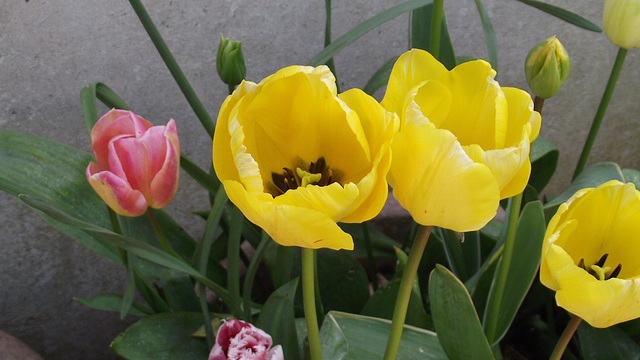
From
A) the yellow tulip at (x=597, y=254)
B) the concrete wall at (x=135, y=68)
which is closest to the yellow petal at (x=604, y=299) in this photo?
the yellow tulip at (x=597, y=254)

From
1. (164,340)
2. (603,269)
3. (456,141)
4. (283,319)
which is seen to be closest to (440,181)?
(456,141)

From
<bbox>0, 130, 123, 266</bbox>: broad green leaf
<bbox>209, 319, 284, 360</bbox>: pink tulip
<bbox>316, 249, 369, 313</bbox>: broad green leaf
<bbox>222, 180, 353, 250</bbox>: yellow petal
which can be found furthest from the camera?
<bbox>316, 249, 369, 313</bbox>: broad green leaf

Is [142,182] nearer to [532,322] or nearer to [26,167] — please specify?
[26,167]

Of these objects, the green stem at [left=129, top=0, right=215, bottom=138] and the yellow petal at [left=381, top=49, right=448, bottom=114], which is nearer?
the yellow petal at [left=381, top=49, right=448, bottom=114]

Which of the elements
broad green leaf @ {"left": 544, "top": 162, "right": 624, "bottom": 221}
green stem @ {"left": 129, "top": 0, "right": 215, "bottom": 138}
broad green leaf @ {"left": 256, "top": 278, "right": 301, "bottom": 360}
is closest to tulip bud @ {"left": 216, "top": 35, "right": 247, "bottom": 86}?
green stem @ {"left": 129, "top": 0, "right": 215, "bottom": 138}

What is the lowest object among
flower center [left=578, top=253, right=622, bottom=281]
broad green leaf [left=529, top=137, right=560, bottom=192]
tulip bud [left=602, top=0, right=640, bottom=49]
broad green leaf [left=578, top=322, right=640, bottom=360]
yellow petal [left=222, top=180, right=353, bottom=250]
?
broad green leaf [left=578, top=322, right=640, bottom=360]

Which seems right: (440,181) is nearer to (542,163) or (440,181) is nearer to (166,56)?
(166,56)

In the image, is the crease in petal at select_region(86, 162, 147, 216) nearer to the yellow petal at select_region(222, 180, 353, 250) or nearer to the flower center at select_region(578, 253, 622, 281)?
the yellow petal at select_region(222, 180, 353, 250)

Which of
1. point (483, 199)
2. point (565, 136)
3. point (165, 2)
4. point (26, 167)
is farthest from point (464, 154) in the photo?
point (565, 136)
